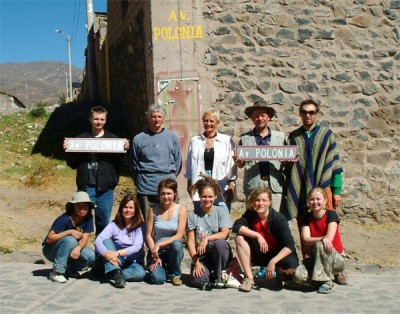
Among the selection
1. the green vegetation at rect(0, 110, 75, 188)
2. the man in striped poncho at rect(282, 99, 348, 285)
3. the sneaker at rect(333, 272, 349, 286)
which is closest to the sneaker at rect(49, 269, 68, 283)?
the man in striped poncho at rect(282, 99, 348, 285)

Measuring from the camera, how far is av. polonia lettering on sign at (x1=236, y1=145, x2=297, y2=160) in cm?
546

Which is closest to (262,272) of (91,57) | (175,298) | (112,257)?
(175,298)

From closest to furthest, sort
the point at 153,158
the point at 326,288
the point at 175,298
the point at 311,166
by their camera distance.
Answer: the point at 175,298 < the point at 326,288 < the point at 311,166 < the point at 153,158

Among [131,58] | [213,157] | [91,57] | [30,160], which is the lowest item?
[213,157]

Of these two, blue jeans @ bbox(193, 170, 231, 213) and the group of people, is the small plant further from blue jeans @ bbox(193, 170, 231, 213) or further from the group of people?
blue jeans @ bbox(193, 170, 231, 213)

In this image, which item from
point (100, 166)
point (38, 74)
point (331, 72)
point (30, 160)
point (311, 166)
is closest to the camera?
point (311, 166)

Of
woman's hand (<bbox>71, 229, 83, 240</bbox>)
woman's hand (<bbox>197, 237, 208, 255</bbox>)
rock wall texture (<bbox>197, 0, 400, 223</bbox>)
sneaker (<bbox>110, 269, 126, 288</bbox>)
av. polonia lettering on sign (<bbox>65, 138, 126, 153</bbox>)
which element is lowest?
sneaker (<bbox>110, 269, 126, 288</bbox>)

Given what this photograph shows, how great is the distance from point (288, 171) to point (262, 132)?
1.55 ft

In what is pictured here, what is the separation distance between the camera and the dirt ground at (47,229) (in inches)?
251

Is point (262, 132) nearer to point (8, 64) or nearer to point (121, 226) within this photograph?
point (121, 226)

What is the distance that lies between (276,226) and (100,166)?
1.86 meters

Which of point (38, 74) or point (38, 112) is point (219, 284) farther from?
point (38, 74)

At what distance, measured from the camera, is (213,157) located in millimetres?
5664

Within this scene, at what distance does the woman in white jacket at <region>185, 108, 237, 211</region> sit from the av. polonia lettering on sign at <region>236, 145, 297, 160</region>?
0.83ft
